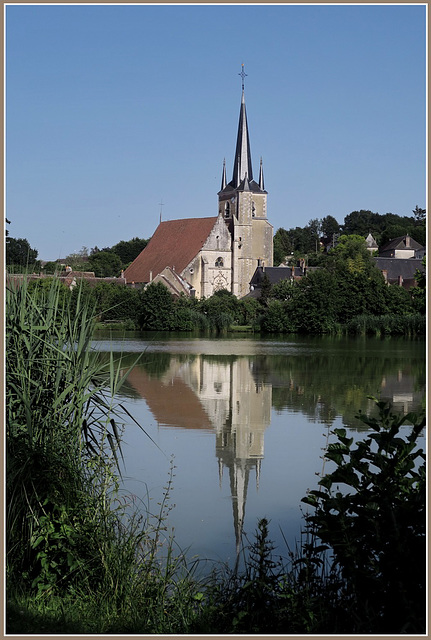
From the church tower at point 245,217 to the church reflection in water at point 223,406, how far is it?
1939 inches

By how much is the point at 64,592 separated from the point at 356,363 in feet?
73.1

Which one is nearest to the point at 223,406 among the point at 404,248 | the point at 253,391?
the point at 253,391

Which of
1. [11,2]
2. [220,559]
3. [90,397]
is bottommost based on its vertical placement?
[220,559]

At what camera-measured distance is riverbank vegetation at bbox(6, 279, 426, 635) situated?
4.30m

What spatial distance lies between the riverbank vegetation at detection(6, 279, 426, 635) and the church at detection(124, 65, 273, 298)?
64505 mm

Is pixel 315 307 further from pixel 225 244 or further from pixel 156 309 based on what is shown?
pixel 225 244

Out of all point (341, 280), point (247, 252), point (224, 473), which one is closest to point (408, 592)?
point (224, 473)

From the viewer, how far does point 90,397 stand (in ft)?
22.5

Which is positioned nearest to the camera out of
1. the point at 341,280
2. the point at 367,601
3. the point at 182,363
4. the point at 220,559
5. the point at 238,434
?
the point at 367,601

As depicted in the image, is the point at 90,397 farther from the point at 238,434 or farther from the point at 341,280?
the point at 341,280

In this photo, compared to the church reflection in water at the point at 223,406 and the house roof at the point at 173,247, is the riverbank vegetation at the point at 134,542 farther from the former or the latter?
the house roof at the point at 173,247

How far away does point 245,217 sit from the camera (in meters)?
76.9

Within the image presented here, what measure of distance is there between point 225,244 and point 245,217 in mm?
3530

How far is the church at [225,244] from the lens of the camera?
74.0m
